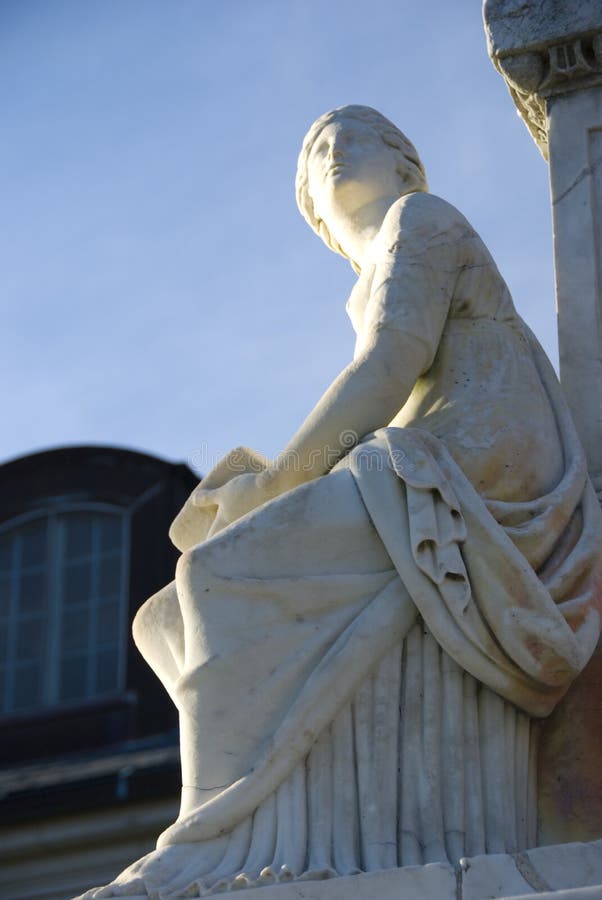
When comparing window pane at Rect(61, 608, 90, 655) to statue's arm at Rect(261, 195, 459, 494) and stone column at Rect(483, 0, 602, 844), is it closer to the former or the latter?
stone column at Rect(483, 0, 602, 844)

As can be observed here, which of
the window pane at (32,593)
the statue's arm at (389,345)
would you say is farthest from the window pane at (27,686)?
the statue's arm at (389,345)

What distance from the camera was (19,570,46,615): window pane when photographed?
62.4ft

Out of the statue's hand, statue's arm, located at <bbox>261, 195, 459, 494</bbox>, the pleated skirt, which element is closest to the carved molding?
statue's arm, located at <bbox>261, 195, 459, 494</bbox>

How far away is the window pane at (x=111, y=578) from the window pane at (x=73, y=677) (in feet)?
1.98

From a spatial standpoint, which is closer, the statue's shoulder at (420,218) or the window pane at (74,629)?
the statue's shoulder at (420,218)

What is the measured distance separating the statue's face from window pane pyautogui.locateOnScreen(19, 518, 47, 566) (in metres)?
11.4

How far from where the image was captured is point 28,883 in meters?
15.5

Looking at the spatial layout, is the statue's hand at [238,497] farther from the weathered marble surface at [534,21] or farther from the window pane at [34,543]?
the window pane at [34,543]

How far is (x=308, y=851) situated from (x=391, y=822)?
234 mm

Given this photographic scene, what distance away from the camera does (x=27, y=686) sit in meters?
18.6

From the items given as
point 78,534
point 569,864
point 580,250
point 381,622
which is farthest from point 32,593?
point 569,864

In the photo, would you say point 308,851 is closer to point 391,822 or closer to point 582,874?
point 391,822

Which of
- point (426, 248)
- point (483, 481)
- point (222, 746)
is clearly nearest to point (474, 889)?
point (222, 746)

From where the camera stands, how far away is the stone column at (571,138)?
25.6 feet
